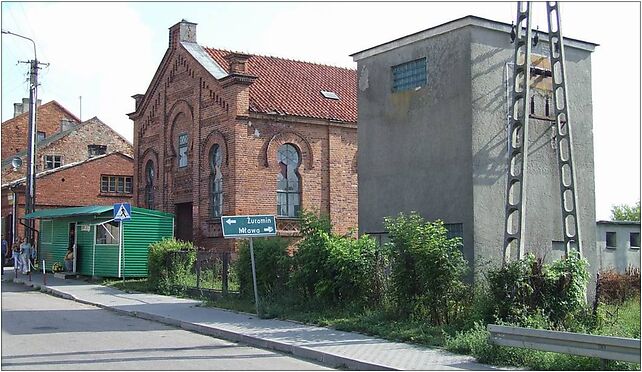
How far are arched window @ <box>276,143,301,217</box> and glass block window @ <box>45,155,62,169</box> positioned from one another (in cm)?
2450

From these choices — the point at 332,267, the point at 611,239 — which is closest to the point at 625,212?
the point at 611,239

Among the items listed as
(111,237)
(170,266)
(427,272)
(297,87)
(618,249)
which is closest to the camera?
(427,272)

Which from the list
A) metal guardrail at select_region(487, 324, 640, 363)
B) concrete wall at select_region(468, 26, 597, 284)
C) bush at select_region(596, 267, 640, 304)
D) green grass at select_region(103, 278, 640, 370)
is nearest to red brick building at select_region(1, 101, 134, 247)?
green grass at select_region(103, 278, 640, 370)

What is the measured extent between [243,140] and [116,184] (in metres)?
19.7

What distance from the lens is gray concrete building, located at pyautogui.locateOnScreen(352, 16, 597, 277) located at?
50.9ft

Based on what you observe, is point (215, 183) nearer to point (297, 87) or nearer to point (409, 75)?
point (297, 87)

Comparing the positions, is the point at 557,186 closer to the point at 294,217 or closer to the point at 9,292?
the point at 294,217

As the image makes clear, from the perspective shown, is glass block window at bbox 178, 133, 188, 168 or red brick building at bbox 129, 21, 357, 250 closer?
red brick building at bbox 129, 21, 357, 250

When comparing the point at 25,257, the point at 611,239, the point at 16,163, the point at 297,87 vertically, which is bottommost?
the point at 25,257

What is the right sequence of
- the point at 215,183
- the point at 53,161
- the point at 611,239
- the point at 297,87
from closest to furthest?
1. the point at 611,239
2. the point at 215,183
3. the point at 297,87
4. the point at 53,161

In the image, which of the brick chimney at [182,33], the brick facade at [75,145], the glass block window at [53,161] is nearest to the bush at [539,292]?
the brick chimney at [182,33]

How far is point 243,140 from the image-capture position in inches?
1062

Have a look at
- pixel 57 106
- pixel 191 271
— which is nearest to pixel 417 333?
pixel 191 271

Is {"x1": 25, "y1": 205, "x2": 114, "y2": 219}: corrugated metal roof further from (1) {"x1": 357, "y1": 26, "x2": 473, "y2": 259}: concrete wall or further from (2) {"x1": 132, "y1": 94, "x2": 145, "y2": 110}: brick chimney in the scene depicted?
(1) {"x1": 357, "y1": 26, "x2": 473, "y2": 259}: concrete wall
